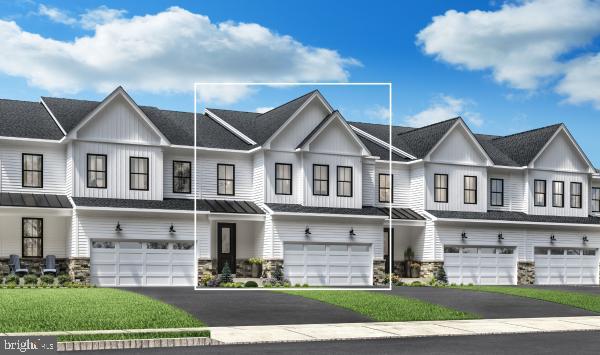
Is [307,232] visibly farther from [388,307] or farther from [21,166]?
[388,307]

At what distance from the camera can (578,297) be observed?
3002cm

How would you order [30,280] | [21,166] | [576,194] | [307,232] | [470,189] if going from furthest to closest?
[576,194], [470,189], [307,232], [21,166], [30,280]

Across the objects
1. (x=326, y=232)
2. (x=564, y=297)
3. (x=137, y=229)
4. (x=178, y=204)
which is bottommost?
(x=564, y=297)

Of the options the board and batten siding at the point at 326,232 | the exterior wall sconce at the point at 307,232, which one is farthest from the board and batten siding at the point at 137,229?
the exterior wall sconce at the point at 307,232

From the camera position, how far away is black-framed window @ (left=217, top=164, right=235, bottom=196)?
3894cm

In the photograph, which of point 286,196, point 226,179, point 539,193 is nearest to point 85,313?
point 226,179

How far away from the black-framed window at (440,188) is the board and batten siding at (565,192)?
5.70 m

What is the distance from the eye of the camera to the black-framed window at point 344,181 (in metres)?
40.0

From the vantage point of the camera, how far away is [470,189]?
43469 millimetres

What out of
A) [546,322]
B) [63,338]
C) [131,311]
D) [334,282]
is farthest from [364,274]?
[63,338]

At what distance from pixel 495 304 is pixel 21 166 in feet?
70.0

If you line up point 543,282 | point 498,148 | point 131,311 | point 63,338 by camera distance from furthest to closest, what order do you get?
point 498,148 < point 543,282 < point 131,311 < point 63,338

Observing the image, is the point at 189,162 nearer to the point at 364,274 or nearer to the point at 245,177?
the point at 245,177

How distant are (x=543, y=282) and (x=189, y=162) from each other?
21.0 m
